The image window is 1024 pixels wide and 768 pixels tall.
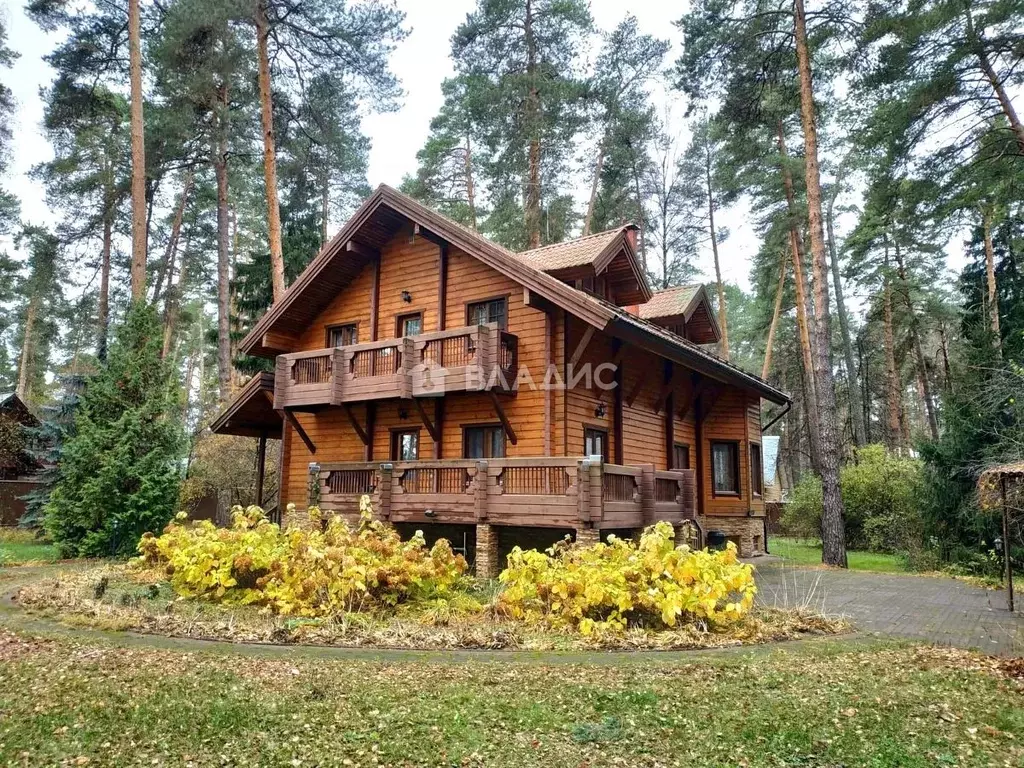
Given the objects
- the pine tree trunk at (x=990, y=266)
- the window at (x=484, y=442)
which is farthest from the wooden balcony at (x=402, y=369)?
the pine tree trunk at (x=990, y=266)

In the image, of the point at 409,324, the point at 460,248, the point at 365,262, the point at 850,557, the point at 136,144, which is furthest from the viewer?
the point at 850,557

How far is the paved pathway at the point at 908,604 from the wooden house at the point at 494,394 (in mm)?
2871

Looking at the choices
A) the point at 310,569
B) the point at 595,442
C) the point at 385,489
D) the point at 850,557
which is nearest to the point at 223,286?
the point at 385,489

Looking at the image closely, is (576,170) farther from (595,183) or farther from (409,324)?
(409,324)

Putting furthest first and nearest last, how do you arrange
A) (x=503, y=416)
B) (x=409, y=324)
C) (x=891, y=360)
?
(x=891, y=360) → (x=409, y=324) → (x=503, y=416)

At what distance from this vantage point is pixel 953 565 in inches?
576

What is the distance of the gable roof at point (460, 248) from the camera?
13.0 meters

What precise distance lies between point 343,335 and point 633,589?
1217 cm

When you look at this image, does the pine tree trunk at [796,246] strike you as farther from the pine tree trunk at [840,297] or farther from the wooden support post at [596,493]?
the wooden support post at [596,493]

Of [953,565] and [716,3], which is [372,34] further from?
[953,565]

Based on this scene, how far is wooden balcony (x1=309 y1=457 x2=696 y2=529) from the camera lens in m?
11.6

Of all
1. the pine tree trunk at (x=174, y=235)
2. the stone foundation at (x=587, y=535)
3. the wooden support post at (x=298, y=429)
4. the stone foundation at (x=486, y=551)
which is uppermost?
the pine tree trunk at (x=174, y=235)

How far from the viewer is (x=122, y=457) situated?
1480 centimetres

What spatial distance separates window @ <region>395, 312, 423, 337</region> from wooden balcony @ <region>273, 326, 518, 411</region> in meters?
1.69
